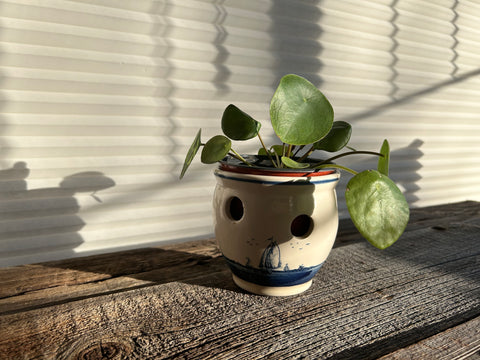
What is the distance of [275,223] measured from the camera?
0.61 m

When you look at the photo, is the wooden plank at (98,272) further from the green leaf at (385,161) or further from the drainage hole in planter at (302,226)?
the green leaf at (385,161)

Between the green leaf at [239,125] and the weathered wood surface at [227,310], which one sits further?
the green leaf at [239,125]

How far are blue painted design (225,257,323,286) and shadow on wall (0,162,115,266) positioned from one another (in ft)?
2.10

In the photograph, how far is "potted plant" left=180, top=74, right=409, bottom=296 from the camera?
581mm

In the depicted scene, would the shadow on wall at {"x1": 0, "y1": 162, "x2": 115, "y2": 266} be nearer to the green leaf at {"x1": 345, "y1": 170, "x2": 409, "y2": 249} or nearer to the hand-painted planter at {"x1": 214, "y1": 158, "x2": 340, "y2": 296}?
the hand-painted planter at {"x1": 214, "y1": 158, "x2": 340, "y2": 296}

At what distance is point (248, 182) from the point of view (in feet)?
2.02

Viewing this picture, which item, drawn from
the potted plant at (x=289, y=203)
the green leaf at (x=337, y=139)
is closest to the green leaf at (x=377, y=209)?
the potted plant at (x=289, y=203)

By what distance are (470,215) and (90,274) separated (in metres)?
1.29

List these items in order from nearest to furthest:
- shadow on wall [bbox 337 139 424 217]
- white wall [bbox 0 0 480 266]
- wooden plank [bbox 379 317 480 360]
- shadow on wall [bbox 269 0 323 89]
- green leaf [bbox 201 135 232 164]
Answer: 1. wooden plank [bbox 379 317 480 360]
2. green leaf [bbox 201 135 232 164]
3. white wall [bbox 0 0 480 266]
4. shadow on wall [bbox 269 0 323 89]
5. shadow on wall [bbox 337 139 424 217]

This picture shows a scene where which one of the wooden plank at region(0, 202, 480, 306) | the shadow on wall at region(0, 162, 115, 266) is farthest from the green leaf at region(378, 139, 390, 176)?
the shadow on wall at region(0, 162, 115, 266)

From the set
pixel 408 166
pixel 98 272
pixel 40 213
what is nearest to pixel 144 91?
pixel 40 213

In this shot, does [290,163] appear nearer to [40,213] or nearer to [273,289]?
[273,289]

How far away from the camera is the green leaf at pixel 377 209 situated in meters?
0.56

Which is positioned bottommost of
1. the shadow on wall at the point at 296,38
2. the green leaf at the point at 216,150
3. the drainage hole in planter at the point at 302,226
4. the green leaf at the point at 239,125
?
the drainage hole in planter at the point at 302,226
